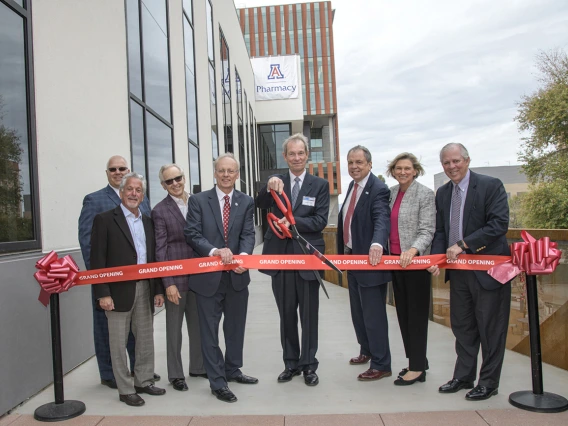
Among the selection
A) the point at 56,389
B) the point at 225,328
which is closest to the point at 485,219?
the point at 225,328

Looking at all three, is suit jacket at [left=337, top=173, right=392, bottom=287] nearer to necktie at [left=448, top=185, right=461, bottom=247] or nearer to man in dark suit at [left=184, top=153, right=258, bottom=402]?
necktie at [left=448, top=185, right=461, bottom=247]

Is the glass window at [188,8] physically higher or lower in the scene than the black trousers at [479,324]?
higher

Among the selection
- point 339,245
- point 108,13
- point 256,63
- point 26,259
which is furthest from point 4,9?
point 256,63

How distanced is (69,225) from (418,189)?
3397 millimetres

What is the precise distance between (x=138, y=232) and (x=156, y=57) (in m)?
5.63

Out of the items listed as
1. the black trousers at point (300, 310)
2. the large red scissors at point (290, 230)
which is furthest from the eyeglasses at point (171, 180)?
the black trousers at point (300, 310)

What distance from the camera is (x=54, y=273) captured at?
3.47 meters

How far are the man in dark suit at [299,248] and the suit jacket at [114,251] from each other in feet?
3.62

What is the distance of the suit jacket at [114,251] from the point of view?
143 inches

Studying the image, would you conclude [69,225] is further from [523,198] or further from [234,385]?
[523,198]

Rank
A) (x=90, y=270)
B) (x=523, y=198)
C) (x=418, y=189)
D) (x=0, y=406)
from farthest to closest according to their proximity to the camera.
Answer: (x=523, y=198) < (x=418, y=189) < (x=90, y=270) < (x=0, y=406)

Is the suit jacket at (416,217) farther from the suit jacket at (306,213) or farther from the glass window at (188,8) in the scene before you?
the glass window at (188,8)

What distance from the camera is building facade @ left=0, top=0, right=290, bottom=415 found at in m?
3.77

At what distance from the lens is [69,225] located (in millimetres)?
4773
